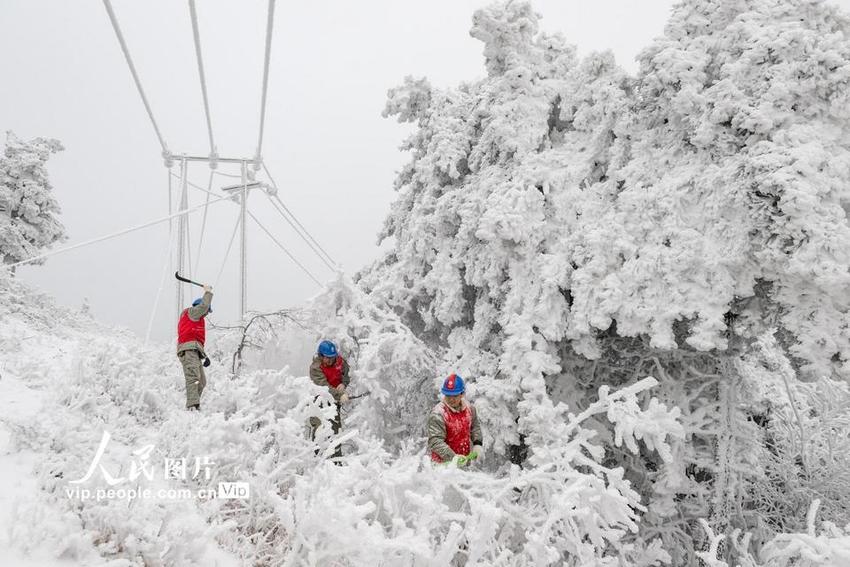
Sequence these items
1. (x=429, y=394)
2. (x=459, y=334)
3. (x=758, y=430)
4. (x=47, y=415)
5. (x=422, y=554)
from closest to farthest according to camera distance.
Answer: (x=422, y=554) < (x=47, y=415) < (x=758, y=430) < (x=459, y=334) < (x=429, y=394)

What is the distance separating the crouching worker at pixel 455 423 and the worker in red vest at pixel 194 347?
3187 mm

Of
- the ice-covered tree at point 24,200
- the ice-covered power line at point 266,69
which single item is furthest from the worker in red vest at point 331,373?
the ice-covered tree at point 24,200

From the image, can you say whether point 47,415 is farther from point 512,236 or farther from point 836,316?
point 836,316

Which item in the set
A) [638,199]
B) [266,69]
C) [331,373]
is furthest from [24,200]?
[638,199]

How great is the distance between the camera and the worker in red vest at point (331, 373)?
21.0 ft

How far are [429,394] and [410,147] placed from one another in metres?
4.58

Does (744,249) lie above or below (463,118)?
below

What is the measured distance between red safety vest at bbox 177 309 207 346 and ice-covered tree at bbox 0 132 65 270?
61.8ft

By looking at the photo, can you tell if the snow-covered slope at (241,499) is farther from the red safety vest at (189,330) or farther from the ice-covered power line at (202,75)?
the ice-covered power line at (202,75)

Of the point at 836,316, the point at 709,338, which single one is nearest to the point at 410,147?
the point at 709,338

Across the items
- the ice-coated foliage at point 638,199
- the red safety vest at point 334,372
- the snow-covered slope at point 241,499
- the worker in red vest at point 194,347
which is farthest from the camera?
the red safety vest at point 334,372

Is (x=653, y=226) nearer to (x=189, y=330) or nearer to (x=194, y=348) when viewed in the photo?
(x=194, y=348)

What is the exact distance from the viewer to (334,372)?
664 cm

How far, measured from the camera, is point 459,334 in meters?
7.49
